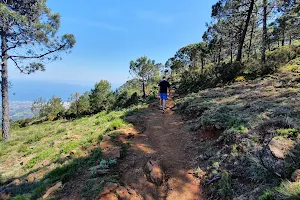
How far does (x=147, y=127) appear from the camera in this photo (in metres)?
7.54

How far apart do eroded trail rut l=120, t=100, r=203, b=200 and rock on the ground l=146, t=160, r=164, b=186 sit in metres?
0.02

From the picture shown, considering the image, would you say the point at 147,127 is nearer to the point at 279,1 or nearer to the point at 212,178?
the point at 212,178

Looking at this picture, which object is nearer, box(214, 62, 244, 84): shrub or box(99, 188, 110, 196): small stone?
box(99, 188, 110, 196): small stone

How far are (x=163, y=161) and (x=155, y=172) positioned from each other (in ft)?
2.16

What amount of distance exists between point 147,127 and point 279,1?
13760mm

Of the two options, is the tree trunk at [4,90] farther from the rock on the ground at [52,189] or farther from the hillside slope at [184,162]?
the rock on the ground at [52,189]

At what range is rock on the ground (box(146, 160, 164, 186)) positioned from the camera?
400cm

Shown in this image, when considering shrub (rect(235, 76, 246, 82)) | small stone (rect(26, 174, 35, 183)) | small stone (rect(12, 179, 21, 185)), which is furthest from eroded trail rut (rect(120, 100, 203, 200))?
shrub (rect(235, 76, 246, 82))

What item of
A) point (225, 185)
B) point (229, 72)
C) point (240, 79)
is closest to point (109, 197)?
point (225, 185)

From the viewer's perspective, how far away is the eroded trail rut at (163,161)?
12.3 ft

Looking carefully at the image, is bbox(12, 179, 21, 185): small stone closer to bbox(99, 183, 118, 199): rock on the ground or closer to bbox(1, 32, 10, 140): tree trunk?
bbox(99, 183, 118, 199): rock on the ground

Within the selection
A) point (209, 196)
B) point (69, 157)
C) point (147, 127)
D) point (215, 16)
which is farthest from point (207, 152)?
A: point (215, 16)

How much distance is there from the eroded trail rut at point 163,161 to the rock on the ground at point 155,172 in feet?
0.08

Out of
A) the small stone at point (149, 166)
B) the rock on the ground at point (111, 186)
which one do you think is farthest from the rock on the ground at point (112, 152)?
the rock on the ground at point (111, 186)
